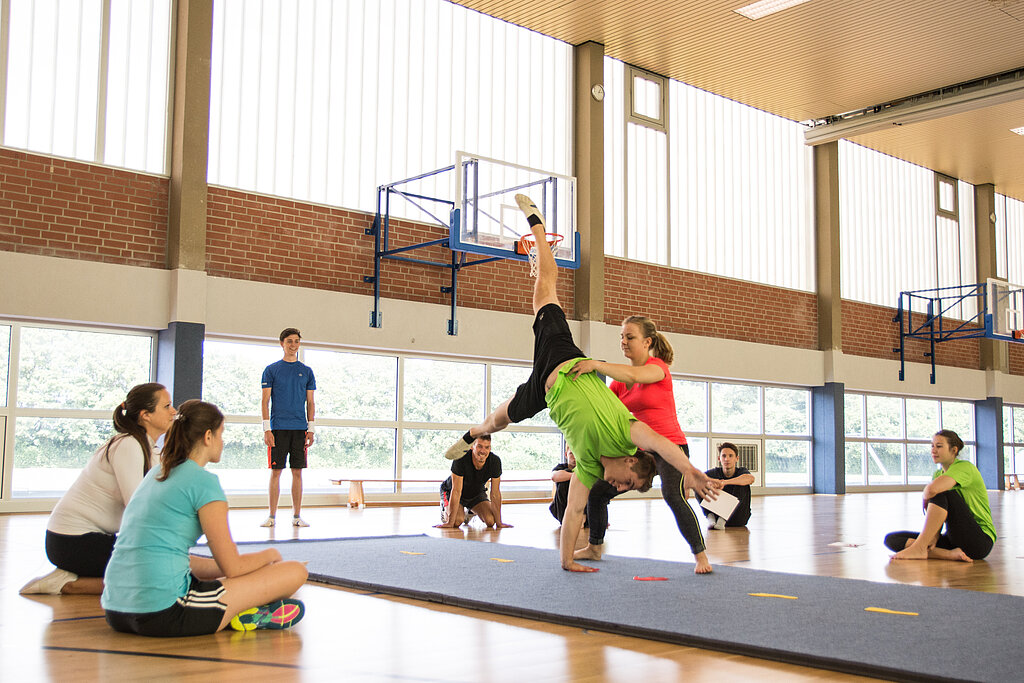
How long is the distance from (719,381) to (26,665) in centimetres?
1386

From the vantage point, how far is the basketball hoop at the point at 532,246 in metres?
5.98

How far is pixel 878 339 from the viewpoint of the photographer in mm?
18203

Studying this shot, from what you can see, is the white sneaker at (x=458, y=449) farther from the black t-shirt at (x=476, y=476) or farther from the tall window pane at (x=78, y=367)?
the tall window pane at (x=78, y=367)

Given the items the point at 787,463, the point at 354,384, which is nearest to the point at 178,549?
the point at 354,384

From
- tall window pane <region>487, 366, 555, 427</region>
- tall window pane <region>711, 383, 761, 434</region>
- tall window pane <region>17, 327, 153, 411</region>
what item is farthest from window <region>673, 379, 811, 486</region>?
tall window pane <region>17, 327, 153, 411</region>

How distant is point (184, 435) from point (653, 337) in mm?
2994

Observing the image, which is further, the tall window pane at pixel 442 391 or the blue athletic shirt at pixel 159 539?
the tall window pane at pixel 442 391

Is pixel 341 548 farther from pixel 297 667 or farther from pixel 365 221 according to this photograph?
pixel 365 221

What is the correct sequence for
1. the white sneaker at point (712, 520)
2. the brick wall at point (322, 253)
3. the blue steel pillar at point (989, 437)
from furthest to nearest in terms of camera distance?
the blue steel pillar at point (989, 437) < the brick wall at point (322, 253) < the white sneaker at point (712, 520)

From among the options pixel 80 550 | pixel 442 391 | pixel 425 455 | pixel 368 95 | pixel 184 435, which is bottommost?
pixel 80 550

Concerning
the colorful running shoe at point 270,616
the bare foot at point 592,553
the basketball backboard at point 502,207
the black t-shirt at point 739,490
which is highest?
the basketball backboard at point 502,207

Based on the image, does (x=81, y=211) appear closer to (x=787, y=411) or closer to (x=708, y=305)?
(x=708, y=305)

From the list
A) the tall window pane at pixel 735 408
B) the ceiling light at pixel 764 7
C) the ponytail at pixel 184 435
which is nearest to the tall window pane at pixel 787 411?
the tall window pane at pixel 735 408

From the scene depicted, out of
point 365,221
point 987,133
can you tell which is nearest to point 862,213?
point 987,133
